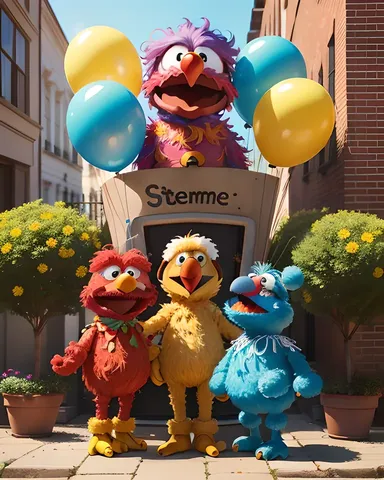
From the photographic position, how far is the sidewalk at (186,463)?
5824mm

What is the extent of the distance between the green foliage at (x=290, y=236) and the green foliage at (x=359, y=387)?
1.45 m

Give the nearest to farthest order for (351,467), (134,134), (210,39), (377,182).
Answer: (351,467) < (134,134) < (210,39) < (377,182)

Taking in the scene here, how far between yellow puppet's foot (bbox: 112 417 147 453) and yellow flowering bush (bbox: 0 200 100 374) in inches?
63.7

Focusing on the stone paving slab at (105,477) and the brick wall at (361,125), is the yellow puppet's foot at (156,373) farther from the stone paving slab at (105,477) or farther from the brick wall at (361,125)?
the brick wall at (361,125)

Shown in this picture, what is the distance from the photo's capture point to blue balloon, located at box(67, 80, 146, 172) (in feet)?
22.4

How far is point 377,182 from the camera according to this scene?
27.3ft

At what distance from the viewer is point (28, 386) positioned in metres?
7.37

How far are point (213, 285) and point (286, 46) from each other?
2.81 meters

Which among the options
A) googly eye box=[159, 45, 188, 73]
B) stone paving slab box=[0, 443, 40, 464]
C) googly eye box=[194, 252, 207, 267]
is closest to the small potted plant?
stone paving slab box=[0, 443, 40, 464]

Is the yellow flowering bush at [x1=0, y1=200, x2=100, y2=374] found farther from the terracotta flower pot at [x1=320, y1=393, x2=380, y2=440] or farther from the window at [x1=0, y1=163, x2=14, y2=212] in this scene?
the window at [x1=0, y1=163, x2=14, y2=212]

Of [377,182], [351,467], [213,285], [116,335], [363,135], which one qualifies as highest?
[363,135]

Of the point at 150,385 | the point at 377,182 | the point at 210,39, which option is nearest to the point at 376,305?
the point at 377,182

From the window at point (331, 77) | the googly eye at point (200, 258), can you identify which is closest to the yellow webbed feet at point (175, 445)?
the googly eye at point (200, 258)

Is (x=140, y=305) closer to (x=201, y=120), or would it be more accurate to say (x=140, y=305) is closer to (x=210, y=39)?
(x=201, y=120)
